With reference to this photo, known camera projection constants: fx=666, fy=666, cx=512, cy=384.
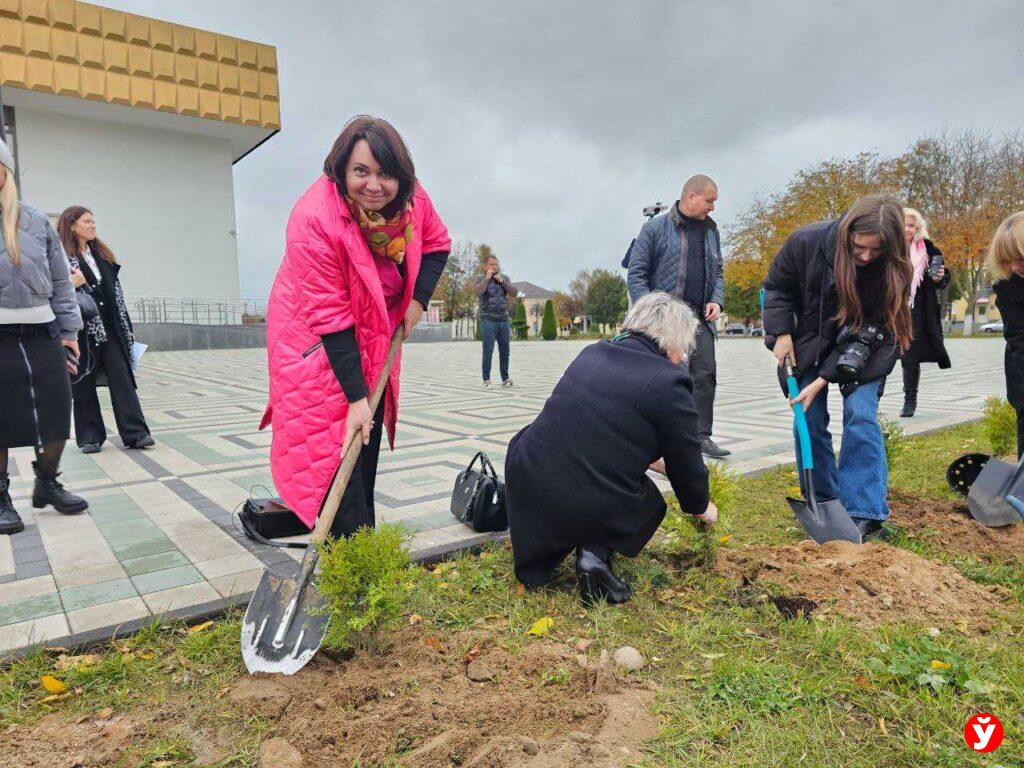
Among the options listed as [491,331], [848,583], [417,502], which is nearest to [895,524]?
[848,583]

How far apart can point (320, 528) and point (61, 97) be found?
32.8m

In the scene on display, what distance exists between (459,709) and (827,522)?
2.08m

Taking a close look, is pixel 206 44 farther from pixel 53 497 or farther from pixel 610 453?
pixel 610 453

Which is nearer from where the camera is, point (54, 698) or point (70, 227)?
point (54, 698)

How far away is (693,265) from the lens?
5.01 metres

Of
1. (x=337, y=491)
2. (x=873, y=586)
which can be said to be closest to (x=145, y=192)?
(x=337, y=491)

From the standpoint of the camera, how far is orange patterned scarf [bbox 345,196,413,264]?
2.33 meters

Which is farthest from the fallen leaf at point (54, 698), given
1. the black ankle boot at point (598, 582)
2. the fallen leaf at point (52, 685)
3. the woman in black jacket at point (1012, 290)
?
the woman in black jacket at point (1012, 290)

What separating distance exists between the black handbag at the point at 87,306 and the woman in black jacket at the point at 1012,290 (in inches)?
230

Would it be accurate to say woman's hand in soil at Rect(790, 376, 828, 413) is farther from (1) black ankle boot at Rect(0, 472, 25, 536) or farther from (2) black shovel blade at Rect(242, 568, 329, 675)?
(1) black ankle boot at Rect(0, 472, 25, 536)

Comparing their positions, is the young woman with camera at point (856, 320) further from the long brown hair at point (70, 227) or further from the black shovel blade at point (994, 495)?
→ the long brown hair at point (70, 227)

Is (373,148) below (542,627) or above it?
above

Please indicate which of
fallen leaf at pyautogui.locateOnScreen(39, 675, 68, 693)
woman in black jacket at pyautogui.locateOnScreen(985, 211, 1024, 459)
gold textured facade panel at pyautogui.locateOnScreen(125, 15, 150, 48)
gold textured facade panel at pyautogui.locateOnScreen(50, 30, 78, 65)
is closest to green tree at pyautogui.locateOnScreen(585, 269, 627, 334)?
gold textured facade panel at pyautogui.locateOnScreen(125, 15, 150, 48)

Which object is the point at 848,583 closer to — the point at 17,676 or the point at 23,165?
the point at 17,676
